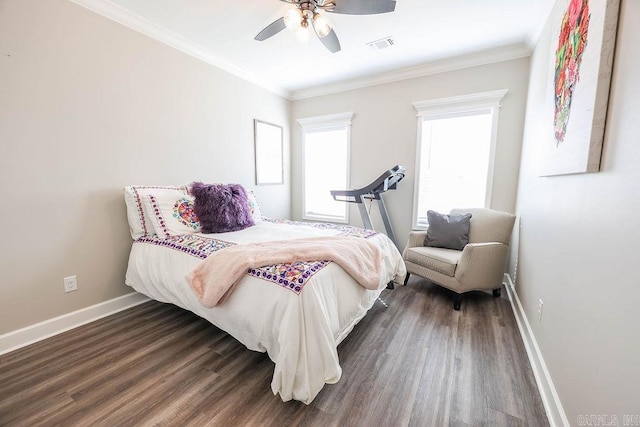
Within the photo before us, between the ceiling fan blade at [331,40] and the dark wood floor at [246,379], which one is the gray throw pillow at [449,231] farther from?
the ceiling fan blade at [331,40]

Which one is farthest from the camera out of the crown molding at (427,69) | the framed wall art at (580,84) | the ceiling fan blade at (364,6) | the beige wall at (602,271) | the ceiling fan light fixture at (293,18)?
the crown molding at (427,69)

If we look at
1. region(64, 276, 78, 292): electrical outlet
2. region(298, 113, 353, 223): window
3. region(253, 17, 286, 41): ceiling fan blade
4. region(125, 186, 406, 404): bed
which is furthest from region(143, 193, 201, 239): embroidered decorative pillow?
→ region(298, 113, 353, 223): window

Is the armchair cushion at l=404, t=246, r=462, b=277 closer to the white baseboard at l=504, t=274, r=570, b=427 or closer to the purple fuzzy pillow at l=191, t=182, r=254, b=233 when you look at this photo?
the white baseboard at l=504, t=274, r=570, b=427

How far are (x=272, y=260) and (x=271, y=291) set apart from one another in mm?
206

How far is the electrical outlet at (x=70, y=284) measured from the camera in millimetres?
2135

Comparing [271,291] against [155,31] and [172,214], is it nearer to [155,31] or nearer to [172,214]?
[172,214]

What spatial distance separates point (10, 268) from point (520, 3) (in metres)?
4.45

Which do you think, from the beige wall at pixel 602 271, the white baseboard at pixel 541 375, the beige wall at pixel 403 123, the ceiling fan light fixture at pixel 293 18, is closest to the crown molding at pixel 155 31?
the beige wall at pixel 403 123

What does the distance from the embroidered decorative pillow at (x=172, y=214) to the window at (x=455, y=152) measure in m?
2.74

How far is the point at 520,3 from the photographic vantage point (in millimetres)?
2141

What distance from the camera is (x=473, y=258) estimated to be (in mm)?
2414

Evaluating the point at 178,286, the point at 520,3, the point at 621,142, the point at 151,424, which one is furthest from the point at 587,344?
the point at 520,3

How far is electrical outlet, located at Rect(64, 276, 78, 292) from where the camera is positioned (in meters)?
2.13

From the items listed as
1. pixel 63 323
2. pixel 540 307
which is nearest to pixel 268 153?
pixel 63 323
